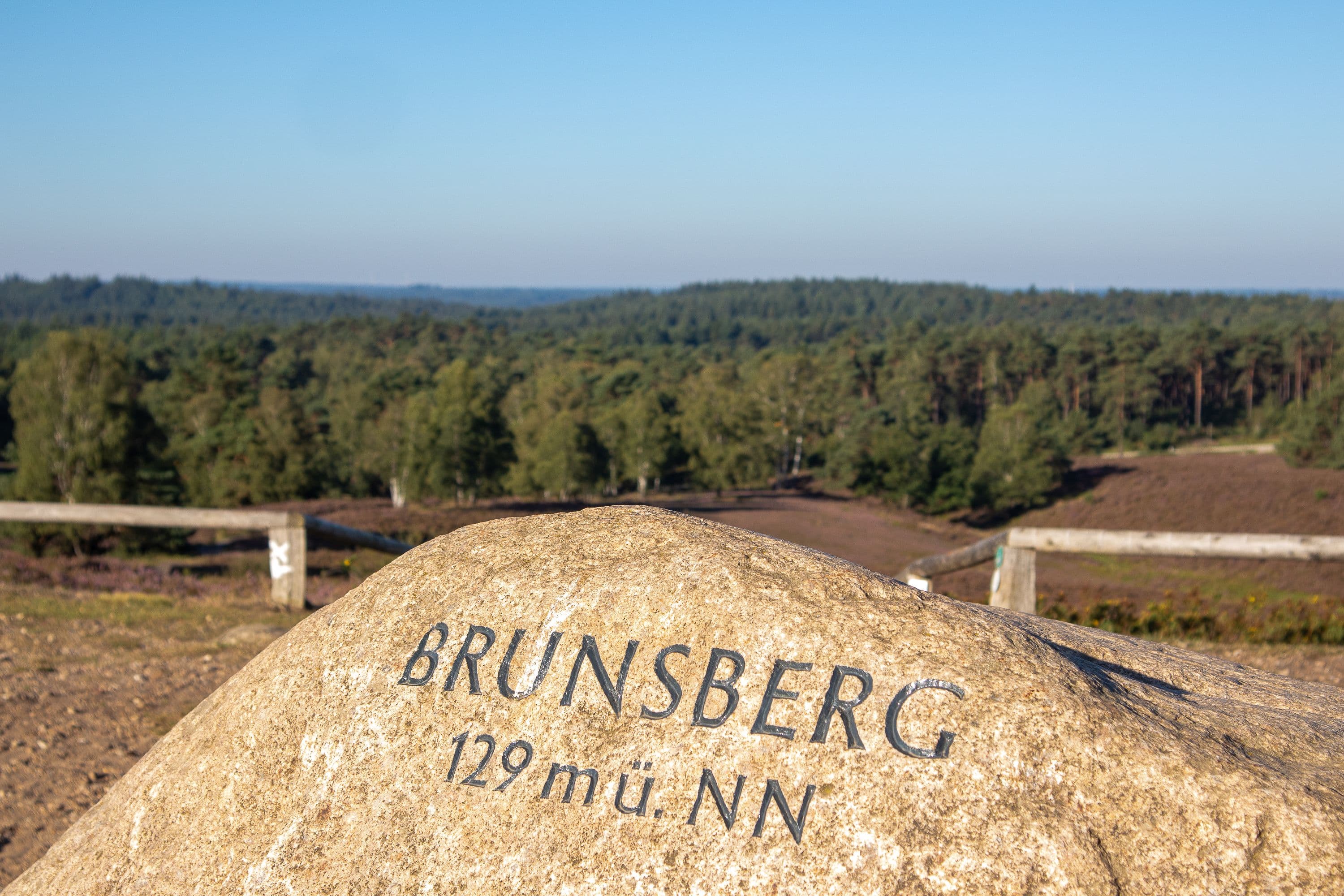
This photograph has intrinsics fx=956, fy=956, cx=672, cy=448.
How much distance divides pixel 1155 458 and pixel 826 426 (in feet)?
78.0

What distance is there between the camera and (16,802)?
16.2 ft

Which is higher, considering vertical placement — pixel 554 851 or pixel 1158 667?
pixel 1158 667

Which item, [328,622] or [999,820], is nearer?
[999,820]

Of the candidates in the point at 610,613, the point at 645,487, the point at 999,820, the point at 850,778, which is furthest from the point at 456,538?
the point at 645,487

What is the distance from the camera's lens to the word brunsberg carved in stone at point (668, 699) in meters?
2.81

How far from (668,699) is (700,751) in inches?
8.1

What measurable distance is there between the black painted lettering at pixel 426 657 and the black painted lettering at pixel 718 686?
98cm

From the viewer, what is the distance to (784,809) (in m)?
2.78

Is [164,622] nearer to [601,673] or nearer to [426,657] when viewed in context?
[426,657]

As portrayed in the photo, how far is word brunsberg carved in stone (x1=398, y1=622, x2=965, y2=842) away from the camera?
281 cm

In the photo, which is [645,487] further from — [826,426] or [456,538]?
[456,538]

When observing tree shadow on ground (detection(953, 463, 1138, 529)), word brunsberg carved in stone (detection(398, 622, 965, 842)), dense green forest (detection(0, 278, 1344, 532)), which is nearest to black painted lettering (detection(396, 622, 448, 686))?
word brunsberg carved in stone (detection(398, 622, 965, 842))

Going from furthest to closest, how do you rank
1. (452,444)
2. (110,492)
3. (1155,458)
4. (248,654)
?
(1155,458)
(452,444)
(110,492)
(248,654)

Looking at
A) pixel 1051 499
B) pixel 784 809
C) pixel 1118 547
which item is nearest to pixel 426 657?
pixel 784 809
